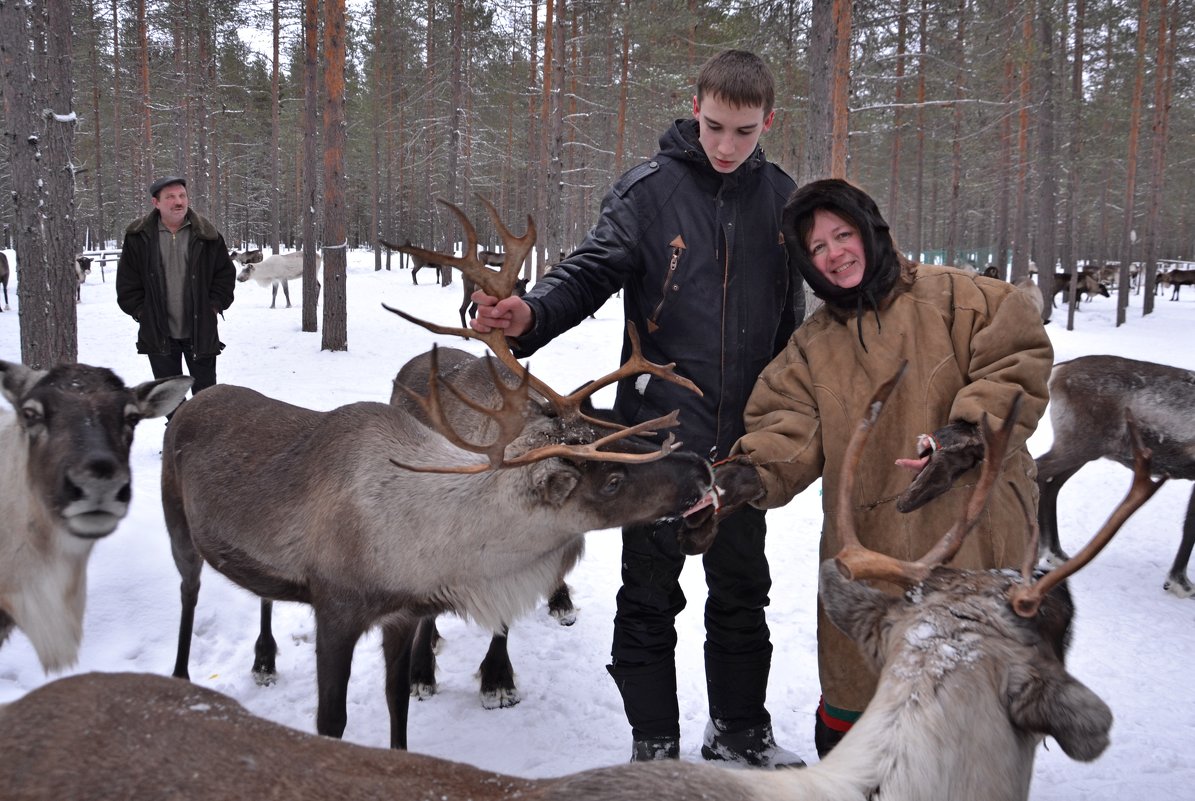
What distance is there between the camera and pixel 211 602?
478 cm

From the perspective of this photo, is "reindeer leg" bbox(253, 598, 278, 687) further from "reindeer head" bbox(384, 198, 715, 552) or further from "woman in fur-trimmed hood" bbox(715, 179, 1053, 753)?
"woman in fur-trimmed hood" bbox(715, 179, 1053, 753)

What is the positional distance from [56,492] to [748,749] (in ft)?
9.47

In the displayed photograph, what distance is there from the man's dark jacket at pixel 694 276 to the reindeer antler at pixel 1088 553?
138 cm

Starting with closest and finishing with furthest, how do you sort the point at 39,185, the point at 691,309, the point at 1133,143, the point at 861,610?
the point at 861,610 → the point at 691,309 → the point at 39,185 → the point at 1133,143

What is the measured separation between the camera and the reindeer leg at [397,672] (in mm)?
3299

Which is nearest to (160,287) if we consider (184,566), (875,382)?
(184,566)

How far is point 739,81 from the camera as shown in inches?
107

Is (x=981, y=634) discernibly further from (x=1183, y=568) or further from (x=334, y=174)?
(x=334, y=174)

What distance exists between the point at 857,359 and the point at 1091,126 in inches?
1218

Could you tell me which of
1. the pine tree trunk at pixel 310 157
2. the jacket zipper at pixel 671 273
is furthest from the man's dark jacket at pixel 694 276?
the pine tree trunk at pixel 310 157

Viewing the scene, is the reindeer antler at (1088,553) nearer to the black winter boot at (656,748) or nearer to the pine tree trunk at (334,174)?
the black winter boot at (656,748)

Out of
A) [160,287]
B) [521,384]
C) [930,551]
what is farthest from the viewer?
[160,287]

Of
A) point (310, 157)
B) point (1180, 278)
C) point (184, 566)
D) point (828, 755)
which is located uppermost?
point (310, 157)

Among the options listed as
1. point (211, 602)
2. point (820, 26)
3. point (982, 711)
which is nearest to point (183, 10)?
point (820, 26)
